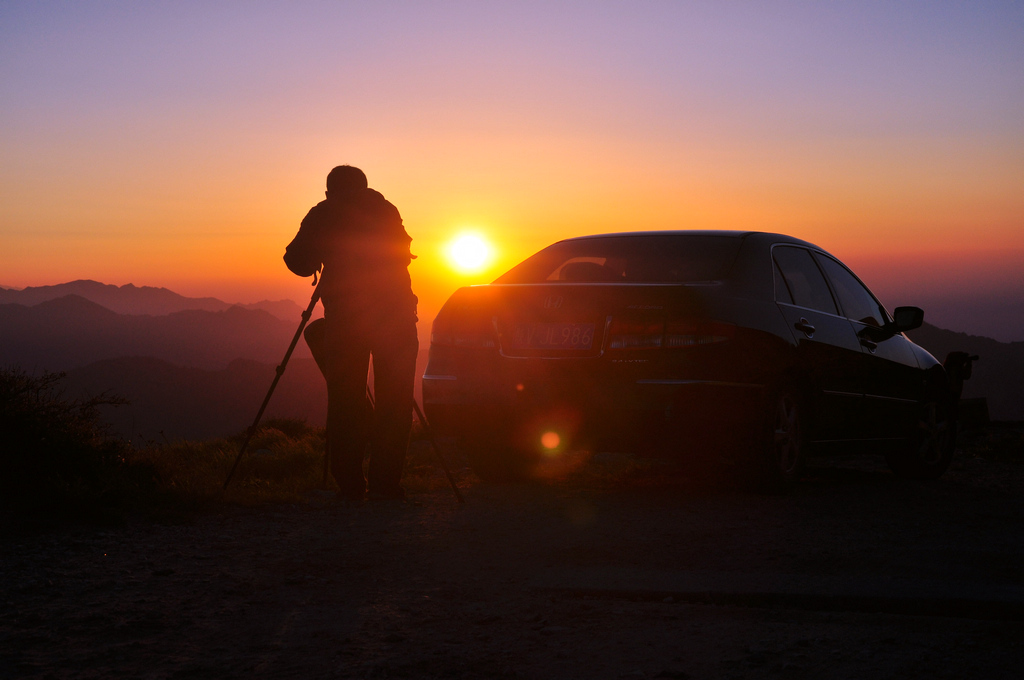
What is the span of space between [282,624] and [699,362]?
10.3ft

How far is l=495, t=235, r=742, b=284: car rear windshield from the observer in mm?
6320

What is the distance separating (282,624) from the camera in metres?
3.40

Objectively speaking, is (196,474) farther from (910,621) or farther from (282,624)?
(910,621)

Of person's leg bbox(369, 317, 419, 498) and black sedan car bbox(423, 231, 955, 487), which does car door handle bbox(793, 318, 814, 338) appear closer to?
black sedan car bbox(423, 231, 955, 487)

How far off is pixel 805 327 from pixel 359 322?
10.2ft

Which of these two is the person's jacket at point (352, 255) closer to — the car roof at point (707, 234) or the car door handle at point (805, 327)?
the car roof at point (707, 234)

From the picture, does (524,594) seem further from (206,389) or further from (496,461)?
(206,389)

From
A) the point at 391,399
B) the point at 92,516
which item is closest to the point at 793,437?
the point at 391,399

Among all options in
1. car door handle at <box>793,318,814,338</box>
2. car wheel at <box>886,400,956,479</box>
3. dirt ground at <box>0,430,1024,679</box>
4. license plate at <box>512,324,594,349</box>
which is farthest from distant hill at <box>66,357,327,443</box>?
dirt ground at <box>0,430,1024,679</box>

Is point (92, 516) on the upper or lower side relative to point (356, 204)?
lower

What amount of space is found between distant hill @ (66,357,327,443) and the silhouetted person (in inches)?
4535

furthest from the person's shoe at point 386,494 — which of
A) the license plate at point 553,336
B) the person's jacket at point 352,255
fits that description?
the license plate at point 553,336

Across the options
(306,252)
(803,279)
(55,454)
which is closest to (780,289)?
(803,279)

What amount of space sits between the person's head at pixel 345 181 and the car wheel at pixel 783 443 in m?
3.10
